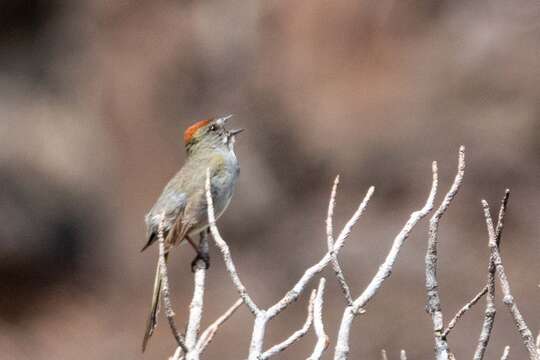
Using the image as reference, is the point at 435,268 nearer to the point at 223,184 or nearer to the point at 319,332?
the point at 319,332

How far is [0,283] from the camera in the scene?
12000mm

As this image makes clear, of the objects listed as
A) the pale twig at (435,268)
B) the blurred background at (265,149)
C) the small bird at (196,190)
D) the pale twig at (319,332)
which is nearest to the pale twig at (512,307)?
the pale twig at (435,268)

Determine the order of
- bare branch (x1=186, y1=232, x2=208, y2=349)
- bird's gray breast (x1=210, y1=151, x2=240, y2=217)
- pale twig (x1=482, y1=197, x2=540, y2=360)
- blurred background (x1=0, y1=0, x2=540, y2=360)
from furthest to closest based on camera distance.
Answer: blurred background (x1=0, y1=0, x2=540, y2=360), bird's gray breast (x1=210, y1=151, x2=240, y2=217), bare branch (x1=186, y1=232, x2=208, y2=349), pale twig (x1=482, y1=197, x2=540, y2=360)

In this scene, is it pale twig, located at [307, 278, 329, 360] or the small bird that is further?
the small bird

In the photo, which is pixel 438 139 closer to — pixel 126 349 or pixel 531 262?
pixel 531 262

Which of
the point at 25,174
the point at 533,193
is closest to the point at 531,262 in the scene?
the point at 533,193

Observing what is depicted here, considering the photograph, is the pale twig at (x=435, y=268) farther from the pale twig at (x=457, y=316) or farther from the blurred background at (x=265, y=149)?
the blurred background at (x=265, y=149)

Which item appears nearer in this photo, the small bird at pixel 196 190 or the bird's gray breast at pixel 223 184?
the small bird at pixel 196 190

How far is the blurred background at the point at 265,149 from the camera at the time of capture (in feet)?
36.4

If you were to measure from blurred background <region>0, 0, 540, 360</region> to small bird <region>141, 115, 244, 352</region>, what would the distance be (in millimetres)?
4881

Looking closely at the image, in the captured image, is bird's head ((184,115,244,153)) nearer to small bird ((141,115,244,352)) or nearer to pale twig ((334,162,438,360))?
small bird ((141,115,244,352))

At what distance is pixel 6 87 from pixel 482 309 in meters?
6.59

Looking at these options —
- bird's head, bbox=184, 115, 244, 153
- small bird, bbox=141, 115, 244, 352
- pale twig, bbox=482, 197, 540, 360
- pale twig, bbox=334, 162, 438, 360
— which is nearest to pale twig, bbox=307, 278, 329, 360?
pale twig, bbox=334, 162, 438, 360

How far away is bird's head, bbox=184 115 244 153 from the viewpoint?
20.1 ft
